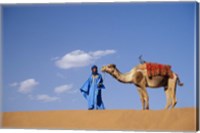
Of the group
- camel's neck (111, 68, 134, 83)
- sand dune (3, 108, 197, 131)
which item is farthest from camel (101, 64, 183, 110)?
sand dune (3, 108, 197, 131)

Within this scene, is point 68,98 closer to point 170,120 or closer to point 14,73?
point 14,73

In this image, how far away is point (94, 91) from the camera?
4.28 meters

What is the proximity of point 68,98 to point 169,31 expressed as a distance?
48.9 inches

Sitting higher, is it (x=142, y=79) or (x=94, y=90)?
(x=142, y=79)

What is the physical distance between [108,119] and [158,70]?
2.36 ft

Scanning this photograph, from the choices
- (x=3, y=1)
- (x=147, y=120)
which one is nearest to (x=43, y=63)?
(x=3, y=1)

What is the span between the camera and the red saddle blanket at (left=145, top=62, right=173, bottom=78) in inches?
165

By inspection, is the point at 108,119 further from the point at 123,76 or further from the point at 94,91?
the point at 123,76

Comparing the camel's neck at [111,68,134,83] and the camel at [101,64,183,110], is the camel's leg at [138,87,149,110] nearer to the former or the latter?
the camel at [101,64,183,110]

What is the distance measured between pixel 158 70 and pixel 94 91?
0.69 metres

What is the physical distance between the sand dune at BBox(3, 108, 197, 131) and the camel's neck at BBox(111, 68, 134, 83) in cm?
32

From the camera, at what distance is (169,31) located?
13.8 feet

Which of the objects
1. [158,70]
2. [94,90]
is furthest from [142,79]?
[94,90]

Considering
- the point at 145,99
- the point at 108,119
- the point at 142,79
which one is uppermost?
the point at 142,79
